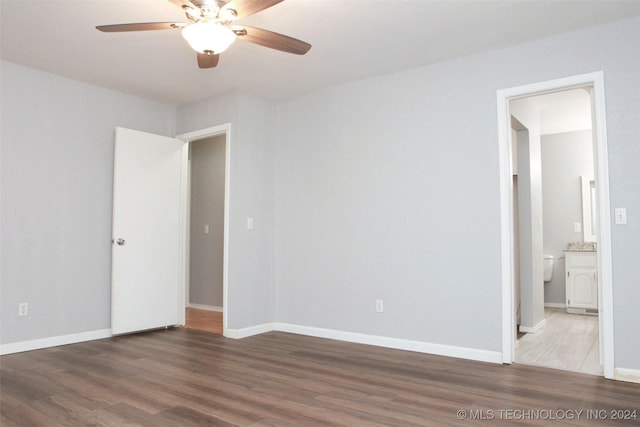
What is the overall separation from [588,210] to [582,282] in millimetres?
1110

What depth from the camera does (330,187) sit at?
453 cm

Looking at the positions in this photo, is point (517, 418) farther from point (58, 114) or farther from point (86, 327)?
point (58, 114)

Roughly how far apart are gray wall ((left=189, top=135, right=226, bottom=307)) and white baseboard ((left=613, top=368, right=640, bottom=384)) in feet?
14.8

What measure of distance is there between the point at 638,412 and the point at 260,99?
4.09 metres

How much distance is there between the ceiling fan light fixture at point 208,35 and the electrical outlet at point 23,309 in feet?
9.47

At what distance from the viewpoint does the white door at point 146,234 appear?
4480 millimetres

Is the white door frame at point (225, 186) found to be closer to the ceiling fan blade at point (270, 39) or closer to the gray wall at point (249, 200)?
the gray wall at point (249, 200)

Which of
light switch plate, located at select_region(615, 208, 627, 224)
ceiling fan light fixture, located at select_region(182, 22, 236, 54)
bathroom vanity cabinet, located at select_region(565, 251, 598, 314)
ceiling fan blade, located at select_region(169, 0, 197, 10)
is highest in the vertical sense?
ceiling fan blade, located at select_region(169, 0, 197, 10)

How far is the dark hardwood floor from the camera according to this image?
2.39m

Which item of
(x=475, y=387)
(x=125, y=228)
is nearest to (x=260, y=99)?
(x=125, y=228)

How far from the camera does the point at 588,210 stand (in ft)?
20.9

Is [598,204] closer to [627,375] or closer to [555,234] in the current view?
[627,375]

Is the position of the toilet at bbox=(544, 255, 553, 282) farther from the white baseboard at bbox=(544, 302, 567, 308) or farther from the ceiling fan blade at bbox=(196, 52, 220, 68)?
the ceiling fan blade at bbox=(196, 52, 220, 68)

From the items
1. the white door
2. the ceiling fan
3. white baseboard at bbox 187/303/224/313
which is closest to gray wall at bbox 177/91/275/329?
the white door
